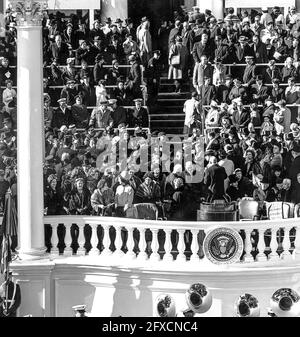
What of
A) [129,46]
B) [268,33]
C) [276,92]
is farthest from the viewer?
[268,33]

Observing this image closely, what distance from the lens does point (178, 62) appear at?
46.9 m

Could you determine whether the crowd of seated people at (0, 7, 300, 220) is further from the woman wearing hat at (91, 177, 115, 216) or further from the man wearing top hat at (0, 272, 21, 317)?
the man wearing top hat at (0, 272, 21, 317)

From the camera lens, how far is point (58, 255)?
1500 inches

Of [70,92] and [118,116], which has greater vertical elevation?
[70,92]

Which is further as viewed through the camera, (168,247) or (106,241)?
(106,241)

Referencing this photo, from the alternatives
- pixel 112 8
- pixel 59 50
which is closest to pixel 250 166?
pixel 59 50

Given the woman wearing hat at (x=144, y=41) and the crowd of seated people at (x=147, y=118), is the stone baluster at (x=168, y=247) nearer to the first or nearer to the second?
the crowd of seated people at (x=147, y=118)

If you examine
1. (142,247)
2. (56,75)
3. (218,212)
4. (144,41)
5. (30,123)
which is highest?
(144,41)

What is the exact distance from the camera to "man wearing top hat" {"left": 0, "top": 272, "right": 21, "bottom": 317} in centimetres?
3672

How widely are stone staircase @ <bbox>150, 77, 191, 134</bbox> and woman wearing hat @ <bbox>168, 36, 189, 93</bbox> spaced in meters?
0.27

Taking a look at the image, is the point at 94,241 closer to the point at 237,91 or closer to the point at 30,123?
the point at 30,123

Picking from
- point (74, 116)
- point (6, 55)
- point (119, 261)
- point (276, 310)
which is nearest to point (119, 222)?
point (119, 261)

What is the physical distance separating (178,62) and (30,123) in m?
10.2

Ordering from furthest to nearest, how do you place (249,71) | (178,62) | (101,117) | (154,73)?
(178,62) < (154,73) < (249,71) < (101,117)
